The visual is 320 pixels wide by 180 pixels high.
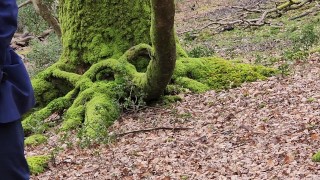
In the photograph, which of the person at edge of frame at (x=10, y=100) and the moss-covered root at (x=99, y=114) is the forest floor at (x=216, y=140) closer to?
the moss-covered root at (x=99, y=114)

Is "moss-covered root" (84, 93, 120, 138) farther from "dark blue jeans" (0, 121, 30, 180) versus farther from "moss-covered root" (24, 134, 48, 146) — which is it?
"dark blue jeans" (0, 121, 30, 180)

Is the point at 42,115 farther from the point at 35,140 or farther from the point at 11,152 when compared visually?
the point at 11,152

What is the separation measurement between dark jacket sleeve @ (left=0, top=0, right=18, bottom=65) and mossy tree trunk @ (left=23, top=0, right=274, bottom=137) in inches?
238

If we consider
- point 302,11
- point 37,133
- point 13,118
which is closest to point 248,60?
point 37,133

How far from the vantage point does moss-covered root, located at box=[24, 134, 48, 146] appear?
27.1 feet

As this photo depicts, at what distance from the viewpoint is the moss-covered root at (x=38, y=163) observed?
675cm

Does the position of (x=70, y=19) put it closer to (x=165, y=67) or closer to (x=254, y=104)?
(x=165, y=67)

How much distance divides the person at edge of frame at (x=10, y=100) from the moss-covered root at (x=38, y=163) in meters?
4.39

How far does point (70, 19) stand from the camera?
1040 centimetres

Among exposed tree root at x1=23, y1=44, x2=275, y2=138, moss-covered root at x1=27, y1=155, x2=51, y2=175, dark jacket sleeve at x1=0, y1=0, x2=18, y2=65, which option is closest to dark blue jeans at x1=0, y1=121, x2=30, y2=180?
dark jacket sleeve at x1=0, y1=0, x2=18, y2=65

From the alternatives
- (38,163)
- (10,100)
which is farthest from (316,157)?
(10,100)

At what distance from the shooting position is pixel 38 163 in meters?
6.86

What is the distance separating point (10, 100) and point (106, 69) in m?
7.15

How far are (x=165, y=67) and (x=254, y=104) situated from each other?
61.9 inches
